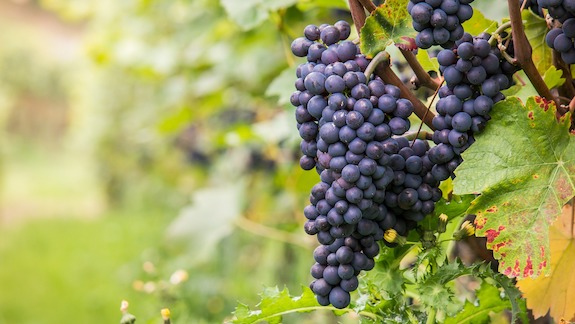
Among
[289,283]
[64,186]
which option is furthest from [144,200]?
[289,283]

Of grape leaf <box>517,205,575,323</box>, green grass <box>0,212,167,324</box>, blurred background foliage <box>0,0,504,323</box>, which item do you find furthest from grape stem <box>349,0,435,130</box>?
green grass <box>0,212,167,324</box>

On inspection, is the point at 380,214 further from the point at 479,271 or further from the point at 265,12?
the point at 265,12

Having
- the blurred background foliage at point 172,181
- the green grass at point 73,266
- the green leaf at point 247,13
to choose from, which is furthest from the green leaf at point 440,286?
the green grass at point 73,266

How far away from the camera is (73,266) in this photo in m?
5.45

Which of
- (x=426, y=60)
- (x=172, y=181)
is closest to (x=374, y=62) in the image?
(x=426, y=60)

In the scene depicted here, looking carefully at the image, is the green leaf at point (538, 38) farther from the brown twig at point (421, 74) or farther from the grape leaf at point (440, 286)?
the grape leaf at point (440, 286)

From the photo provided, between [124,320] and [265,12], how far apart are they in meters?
0.60

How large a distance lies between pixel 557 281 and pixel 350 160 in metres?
0.32

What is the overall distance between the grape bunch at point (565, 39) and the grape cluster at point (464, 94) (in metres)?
0.05

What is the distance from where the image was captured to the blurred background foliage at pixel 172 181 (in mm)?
1877

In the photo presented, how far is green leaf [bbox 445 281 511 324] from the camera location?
0.76 meters

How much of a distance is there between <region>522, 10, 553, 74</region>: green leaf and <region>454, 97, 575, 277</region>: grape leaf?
15 centimetres

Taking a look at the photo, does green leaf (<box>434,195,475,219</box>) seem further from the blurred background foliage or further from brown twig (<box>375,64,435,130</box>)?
Result: the blurred background foliage

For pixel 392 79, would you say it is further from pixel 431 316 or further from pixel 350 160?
pixel 431 316
